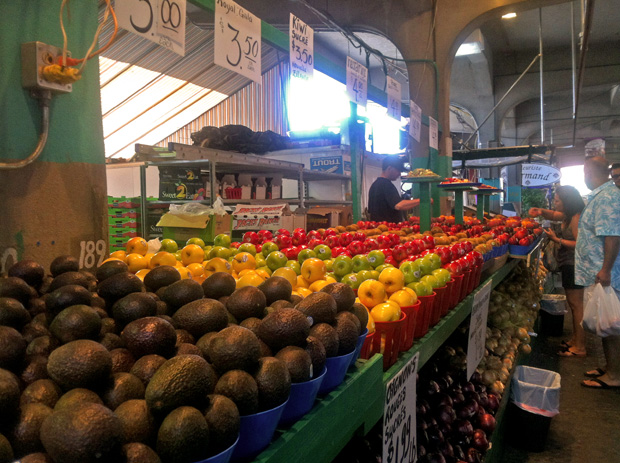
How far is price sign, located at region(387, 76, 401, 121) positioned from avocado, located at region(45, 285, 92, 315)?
3.88 m

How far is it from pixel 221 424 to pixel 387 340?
903 millimetres

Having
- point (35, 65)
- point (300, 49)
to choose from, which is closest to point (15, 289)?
point (35, 65)

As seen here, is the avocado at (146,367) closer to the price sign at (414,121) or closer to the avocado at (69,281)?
the avocado at (69,281)

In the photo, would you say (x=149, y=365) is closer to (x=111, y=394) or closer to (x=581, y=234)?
(x=111, y=394)

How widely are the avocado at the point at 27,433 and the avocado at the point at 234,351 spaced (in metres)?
0.29

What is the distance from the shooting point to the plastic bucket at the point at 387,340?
149 cm

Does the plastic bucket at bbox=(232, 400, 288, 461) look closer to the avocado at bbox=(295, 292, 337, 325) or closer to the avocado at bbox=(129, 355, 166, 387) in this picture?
the avocado at bbox=(129, 355, 166, 387)

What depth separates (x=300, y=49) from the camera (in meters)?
2.84

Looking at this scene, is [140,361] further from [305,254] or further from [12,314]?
[305,254]

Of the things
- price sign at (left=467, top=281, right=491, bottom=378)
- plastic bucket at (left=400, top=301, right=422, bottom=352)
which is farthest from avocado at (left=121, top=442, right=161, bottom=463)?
price sign at (left=467, top=281, right=491, bottom=378)

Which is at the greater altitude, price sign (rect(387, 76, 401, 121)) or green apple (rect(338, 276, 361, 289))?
price sign (rect(387, 76, 401, 121))

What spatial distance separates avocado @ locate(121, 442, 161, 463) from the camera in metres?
0.64

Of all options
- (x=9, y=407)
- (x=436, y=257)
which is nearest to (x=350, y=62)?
(x=436, y=257)

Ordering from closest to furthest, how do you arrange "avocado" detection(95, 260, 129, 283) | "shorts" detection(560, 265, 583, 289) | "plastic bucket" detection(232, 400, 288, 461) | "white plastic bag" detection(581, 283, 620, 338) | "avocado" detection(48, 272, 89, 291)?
"plastic bucket" detection(232, 400, 288, 461) < "avocado" detection(48, 272, 89, 291) < "avocado" detection(95, 260, 129, 283) < "white plastic bag" detection(581, 283, 620, 338) < "shorts" detection(560, 265, 583, 289)
